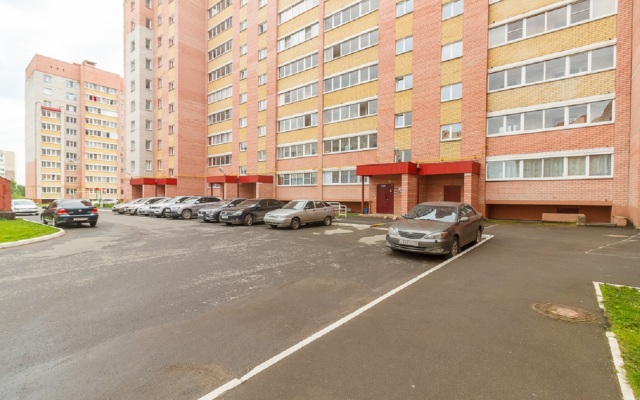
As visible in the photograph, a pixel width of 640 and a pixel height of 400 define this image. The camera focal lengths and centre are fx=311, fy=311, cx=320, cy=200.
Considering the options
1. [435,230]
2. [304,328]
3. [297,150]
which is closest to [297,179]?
[297,150]

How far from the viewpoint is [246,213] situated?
1808 cm

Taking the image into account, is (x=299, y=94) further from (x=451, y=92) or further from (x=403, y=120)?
(x=451, y=92)

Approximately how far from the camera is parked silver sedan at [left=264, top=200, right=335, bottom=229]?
15.9 meters

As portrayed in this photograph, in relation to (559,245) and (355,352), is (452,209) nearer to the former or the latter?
(559,245)

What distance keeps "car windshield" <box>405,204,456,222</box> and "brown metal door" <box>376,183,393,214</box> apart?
1462 cm

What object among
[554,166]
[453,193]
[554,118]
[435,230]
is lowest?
[435,230]

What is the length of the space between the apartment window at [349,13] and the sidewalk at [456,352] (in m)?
27.4

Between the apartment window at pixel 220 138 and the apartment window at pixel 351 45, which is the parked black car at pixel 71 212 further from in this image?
the apartment window at pixel 351 45

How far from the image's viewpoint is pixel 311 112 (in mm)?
30672

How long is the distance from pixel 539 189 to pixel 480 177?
3374mm

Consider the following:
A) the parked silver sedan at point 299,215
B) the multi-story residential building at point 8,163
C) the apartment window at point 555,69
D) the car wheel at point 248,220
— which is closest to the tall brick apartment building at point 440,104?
the apartment window at point 555,69

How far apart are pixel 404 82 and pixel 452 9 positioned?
18.8ft

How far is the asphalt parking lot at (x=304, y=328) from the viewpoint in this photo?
9.88 ft

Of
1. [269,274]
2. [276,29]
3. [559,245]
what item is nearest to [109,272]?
[269,274]
